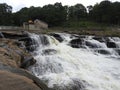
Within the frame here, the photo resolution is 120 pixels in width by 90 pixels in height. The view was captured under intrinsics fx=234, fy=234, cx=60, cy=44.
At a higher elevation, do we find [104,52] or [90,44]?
[90,44]

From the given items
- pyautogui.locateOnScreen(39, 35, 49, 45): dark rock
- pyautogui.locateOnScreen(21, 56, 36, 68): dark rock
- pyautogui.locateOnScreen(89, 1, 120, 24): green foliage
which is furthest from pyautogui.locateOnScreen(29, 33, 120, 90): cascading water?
pyautogui.locateOnScreen(89, 1, 120, 24): green foliage

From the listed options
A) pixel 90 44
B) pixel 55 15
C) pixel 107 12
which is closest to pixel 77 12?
pixel 107 12

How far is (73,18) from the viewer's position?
8369 cm

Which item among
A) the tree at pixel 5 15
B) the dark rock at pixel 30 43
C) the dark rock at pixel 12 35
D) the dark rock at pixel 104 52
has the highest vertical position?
the tree at pixel 5 15

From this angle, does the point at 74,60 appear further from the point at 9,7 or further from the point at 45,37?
the point at 9,7

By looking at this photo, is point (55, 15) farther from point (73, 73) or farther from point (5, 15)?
point (73, 73)

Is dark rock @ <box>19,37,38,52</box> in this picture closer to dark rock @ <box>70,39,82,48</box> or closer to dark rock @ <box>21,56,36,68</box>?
dark rock @ <box>70,39,82,48</box>

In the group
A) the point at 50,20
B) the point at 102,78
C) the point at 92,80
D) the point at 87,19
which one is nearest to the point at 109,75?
the point at 102,78

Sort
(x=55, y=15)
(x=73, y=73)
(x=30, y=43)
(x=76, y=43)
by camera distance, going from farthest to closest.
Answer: (x=55, y=15)
(x=76, y=43)
(x=30, y=43)
(x=73, y=73)

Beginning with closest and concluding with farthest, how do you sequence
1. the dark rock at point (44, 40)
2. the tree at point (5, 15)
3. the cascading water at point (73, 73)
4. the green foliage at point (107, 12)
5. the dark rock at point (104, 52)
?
the cascading water at point (73, 73) → the dark rock at point (104, 52) → the dark rock at point (44, 40) → the tree at point (5, 15) → the green foliage at point (107, 12)

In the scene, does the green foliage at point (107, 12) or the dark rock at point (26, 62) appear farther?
the green foliage at point (107, 12)

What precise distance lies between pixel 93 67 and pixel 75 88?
5.23 m

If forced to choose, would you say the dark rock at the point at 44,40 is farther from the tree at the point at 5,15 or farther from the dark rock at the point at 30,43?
the tree at the point at 5,15

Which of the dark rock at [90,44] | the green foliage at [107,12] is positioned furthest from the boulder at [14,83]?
the green foliage at [107,12]
